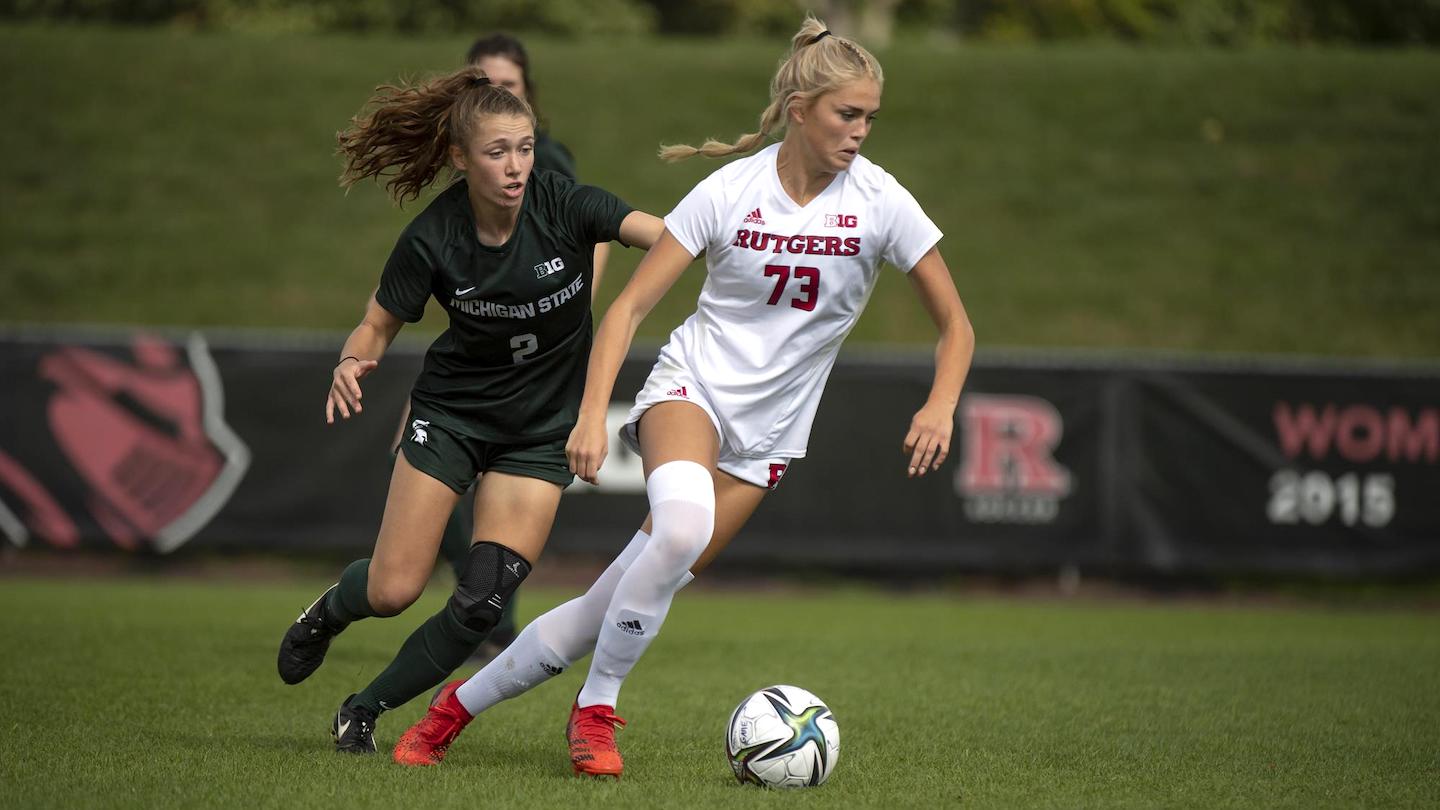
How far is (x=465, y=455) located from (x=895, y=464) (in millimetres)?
7507

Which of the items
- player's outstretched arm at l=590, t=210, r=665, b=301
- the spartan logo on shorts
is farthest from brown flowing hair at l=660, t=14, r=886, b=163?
the spartan logo on shorts

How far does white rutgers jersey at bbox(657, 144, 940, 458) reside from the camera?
4.79 metres

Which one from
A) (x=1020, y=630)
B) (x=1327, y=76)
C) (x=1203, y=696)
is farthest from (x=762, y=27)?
(x=1203, y=696)

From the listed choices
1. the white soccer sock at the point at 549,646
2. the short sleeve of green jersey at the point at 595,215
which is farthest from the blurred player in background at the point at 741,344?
the short sleeve of green jersey at the point at 595,215

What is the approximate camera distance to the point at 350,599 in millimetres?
5215

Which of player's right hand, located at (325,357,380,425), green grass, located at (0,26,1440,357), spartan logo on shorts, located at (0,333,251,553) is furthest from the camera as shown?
green grass, located at (0,26,1440,357)

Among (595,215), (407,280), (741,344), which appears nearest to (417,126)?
(407,280)

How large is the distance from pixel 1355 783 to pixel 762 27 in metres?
30.4

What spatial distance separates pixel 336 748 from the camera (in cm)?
510

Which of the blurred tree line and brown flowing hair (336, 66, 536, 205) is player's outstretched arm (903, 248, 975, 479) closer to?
brown flowing hair (336, 66, 536, 205)

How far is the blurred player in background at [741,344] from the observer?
15.4 feet

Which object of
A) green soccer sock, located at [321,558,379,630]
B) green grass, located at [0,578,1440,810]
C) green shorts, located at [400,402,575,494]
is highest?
green shorts, located at [400,402,575,494]

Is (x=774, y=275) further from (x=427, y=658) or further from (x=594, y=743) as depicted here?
(x=427, y=658)

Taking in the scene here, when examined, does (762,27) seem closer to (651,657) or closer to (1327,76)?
(1327,76)
